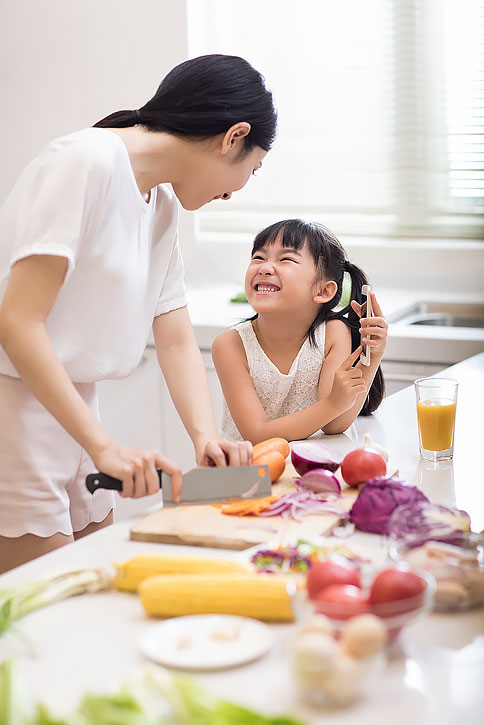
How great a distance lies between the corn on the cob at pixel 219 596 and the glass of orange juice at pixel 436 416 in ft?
2.12

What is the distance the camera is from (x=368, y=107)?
10.5 ft

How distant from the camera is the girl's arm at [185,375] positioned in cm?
160

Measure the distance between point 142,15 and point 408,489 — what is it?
2571 mm

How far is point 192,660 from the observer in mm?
910

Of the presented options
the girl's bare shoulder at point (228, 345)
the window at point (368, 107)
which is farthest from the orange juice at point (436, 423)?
the window at point (368, 107)

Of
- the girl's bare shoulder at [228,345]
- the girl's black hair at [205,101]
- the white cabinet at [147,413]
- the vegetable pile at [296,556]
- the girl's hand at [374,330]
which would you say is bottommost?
the white cabinet at [147,413]

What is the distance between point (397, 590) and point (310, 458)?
1.95 ft

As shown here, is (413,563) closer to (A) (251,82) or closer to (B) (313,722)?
(B) (313,722)

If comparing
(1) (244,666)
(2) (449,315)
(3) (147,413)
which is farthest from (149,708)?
(2) (449,315)

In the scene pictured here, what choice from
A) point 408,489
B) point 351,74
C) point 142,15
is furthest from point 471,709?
point 142,15

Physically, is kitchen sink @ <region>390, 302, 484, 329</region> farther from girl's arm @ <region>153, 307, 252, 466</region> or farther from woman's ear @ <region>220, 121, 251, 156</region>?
woman's ear @ <region>220, 121, 251, 156</region>

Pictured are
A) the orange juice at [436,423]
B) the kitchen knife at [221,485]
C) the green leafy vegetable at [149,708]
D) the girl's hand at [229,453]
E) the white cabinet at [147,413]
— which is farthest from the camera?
the white cabinet at [147,413]

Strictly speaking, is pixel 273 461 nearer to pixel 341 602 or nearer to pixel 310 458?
pixel 310 458

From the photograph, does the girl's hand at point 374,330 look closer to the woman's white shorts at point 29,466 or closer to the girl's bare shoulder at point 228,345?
the girl's bare shoulder at point 228,345
